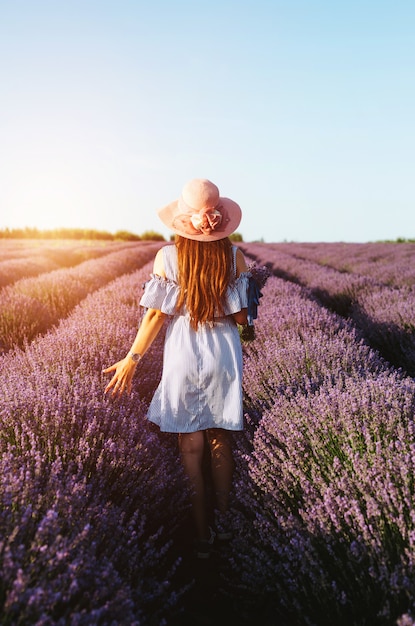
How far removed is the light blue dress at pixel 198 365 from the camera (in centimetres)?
211

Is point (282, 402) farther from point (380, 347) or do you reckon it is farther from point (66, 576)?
point (380, 347)

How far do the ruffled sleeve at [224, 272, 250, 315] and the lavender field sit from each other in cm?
53

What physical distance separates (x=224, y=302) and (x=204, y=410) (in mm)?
464

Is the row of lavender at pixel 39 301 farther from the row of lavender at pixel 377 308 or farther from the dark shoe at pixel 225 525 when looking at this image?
the row of lavender at pixel 377 308

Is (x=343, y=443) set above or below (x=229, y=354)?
below

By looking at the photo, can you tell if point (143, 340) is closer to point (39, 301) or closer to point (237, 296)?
point (237, 296)

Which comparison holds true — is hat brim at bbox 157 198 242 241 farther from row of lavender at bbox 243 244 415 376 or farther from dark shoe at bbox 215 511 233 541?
row of lavender at bbox 243 244 415 376

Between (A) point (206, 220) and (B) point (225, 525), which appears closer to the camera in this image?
(A) point (206, 220)

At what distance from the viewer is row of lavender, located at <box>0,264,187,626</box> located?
1.19 m

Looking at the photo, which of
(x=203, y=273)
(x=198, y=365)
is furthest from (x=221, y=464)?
(x=203, y=273)

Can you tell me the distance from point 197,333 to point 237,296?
23 cm

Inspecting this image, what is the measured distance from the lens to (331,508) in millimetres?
1684

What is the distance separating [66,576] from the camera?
1176mm

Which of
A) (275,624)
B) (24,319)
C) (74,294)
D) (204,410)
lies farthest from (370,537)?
(74,294)
